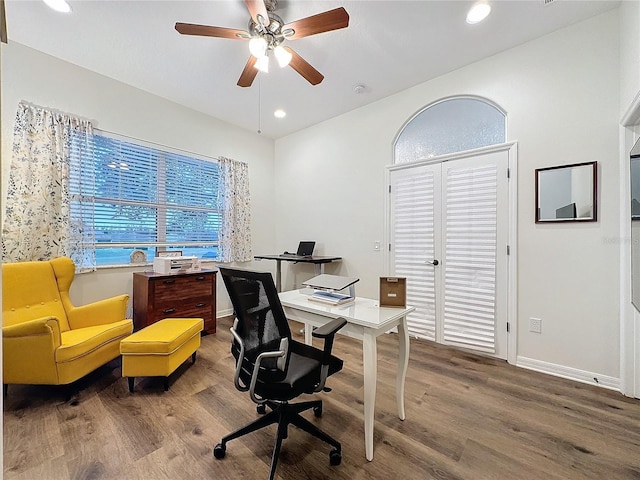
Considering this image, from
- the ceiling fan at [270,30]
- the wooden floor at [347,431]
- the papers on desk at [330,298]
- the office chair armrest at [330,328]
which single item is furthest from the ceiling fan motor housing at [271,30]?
the wooden floor at [347,431]

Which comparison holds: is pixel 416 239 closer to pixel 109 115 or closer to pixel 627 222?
pixel 627 222

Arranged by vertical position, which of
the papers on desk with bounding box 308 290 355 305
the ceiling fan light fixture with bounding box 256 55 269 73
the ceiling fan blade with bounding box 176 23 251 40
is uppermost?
the ceiling fan blade with bounding box 176 23 251 40

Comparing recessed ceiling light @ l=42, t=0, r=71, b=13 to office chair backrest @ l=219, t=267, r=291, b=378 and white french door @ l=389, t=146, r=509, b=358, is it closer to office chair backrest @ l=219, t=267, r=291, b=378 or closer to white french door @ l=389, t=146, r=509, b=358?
office chair backrest @ l=219, t=267, r=291, b=378

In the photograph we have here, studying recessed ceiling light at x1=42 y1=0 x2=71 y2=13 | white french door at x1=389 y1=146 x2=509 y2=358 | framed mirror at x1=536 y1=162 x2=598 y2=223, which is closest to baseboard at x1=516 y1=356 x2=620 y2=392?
white french door at x1=389 y1=146 x2=509 y2=358

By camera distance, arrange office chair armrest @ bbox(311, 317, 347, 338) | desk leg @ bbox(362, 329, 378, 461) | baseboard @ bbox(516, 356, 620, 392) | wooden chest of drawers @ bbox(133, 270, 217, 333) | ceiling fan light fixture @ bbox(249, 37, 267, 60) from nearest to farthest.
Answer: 1. office chair armrest @ bbox(311, 317, 347, 338)
2. desk leg @ bbox(362, 329, 378, 461)
3. ceiling fan light fixture @ bbox(249, 37, 267, 60)
4. baseboard @ bbox(516, 356, 620, 392)
5. wooden chest of drawers @ bbox(133, 270, 217, 333)

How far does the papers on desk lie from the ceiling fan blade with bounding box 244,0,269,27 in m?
2.05

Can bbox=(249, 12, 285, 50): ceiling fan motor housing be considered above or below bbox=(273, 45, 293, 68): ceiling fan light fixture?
above

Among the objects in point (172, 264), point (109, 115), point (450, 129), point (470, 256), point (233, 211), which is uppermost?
point (109, 115)

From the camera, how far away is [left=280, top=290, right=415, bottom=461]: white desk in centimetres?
175

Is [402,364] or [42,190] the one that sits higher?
[42,190]

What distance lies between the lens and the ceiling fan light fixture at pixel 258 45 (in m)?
2.33

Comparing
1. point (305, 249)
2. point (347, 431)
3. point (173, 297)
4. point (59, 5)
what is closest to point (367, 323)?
point (347, 431)

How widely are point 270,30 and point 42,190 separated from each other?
2610 millimetres

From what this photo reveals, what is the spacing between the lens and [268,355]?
1.57 meters
